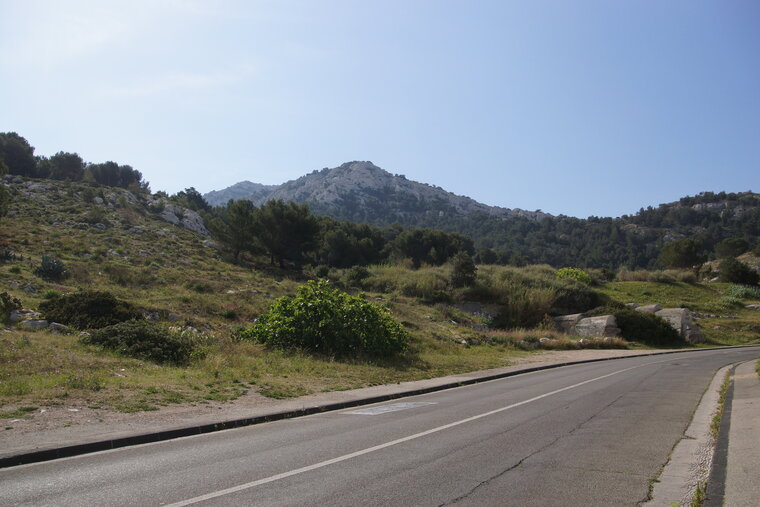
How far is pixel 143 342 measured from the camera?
14258 millimetres

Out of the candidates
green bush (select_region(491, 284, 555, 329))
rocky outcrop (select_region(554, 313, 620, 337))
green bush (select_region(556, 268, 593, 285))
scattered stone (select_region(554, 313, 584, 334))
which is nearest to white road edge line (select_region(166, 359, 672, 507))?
rocky outcrop (select_region(554, 313, 620, 337))

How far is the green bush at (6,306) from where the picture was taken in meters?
15.3

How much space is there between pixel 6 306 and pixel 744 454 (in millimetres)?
19058

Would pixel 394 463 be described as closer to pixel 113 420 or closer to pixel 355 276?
pixel 113 420

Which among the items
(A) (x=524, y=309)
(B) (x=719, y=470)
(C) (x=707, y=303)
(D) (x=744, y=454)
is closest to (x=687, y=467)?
(B) (x=719, y=470)

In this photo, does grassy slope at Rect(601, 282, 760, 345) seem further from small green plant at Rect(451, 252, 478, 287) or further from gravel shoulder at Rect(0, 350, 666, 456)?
gravel shoulder at Rect(0, 350, 666, 456)

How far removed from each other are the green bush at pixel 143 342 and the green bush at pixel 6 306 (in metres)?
3.21

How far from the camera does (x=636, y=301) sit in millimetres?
49656

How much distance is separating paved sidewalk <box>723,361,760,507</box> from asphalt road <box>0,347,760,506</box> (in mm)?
765

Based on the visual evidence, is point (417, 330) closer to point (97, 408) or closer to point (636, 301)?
point (97, 408)

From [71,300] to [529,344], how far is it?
81.4ft

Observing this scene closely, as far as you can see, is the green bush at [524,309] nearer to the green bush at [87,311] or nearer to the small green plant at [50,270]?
the green bush at [87,311]

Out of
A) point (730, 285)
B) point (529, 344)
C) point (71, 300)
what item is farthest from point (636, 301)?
point (71, 300)

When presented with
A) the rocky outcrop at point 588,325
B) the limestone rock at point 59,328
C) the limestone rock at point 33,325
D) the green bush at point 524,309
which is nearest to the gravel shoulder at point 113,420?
the limestone rock at point 59,328
